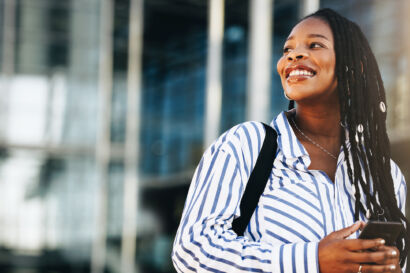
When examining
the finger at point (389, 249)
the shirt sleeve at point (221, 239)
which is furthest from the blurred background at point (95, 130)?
the finger at point (389, 249)

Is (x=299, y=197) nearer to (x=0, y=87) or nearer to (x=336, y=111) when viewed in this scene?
(x=336, y=111)

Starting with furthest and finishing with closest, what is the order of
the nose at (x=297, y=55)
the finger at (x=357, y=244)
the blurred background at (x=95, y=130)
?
the blurred background at (x=95, y=130) → the nose at (x=297, y=55) → the finger at (x=357, y=244)

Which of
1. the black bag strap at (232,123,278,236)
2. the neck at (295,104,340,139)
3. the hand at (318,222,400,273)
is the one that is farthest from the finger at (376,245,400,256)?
the neck at (295,104,340,139)

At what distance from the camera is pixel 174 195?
793cm

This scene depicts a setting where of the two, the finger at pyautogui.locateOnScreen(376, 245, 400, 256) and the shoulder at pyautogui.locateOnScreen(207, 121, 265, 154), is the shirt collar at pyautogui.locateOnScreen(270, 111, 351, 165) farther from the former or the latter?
the finger at pyautogui.locateOnScreen(376, 245, 400, 256)

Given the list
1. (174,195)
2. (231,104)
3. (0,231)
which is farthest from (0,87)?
(231,104)

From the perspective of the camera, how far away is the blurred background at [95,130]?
8.23 meters

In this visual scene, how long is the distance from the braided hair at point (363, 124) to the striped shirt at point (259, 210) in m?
0.04

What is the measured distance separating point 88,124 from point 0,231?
6.25ft

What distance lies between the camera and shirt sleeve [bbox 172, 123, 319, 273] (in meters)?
1.55

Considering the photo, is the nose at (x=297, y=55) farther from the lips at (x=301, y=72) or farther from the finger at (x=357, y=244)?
the finger at (x=357, y=244)

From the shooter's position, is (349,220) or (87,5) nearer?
(349,220)

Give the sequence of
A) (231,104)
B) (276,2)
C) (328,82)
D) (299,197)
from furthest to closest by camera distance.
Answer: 1. (231,104)
2. (276,2)
3. (328,82)
4. (299,197)

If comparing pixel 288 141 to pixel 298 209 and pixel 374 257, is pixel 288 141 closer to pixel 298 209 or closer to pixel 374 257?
pixel 298 209
